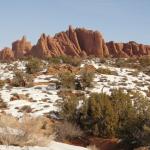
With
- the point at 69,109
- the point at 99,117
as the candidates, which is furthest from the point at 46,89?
the point at 99,117

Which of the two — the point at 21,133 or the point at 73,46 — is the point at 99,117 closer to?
the point at 21,133

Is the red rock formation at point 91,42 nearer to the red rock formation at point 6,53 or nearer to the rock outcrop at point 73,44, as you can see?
the rock outcrop at point 73,44

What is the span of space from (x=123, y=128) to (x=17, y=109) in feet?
26.9

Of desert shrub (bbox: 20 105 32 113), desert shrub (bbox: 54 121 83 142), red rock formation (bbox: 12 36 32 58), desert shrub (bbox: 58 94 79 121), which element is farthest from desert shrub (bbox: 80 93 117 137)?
red rock formation (bbox: 12 36 32 58)

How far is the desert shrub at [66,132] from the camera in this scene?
702 inches

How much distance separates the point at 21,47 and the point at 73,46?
12.8 meters

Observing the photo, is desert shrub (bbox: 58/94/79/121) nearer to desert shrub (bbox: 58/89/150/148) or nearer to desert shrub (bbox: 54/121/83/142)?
desert shrub (bbox: 58/89/150/148)

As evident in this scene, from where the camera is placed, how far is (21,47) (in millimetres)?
103625

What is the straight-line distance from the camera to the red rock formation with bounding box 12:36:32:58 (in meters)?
102

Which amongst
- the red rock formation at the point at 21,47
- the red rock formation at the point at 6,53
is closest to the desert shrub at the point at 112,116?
the red rock formation at the point at 6,53

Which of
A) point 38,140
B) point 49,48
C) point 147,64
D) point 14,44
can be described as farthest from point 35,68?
point 14,44

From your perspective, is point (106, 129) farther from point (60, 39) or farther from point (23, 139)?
point (60, 39)

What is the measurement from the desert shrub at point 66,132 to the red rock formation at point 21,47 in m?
82.7

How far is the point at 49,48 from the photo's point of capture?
98000 millimetres
